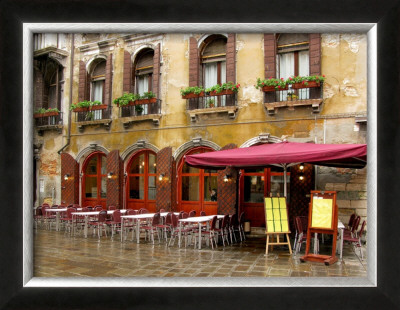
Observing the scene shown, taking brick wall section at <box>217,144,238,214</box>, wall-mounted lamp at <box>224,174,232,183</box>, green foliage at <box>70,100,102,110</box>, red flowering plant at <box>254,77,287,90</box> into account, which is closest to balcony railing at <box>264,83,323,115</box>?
red flowering plant at <box>254,77,287,90</box>

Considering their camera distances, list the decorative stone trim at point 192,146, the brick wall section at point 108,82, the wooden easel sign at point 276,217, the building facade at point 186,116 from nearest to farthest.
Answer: the wooden easel sign at point 276,217 → the building facade at point 186,116 → the decorative stone trim at point 192,146 → the brick wall section at point 108,82

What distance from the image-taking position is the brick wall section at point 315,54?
9.63 meters

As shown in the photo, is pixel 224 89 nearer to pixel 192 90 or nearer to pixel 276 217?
pixel 192 90

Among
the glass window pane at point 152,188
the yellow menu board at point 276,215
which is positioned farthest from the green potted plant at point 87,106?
the yellow menu board at point 276,215

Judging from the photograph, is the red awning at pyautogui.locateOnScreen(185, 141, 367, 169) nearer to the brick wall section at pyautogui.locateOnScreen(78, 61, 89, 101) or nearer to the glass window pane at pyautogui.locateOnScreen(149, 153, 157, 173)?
the glass window pane at pyautogui.locateOnScreen(149, 153, 157, 173)

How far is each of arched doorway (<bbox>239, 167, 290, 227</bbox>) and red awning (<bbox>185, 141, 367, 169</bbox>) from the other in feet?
9.60

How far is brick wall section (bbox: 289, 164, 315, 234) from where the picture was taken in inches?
378

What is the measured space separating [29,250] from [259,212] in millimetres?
7327

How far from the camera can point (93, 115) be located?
42.1 ft

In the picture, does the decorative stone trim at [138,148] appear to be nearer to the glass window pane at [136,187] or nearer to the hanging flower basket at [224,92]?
the glass window pane at [136,187]

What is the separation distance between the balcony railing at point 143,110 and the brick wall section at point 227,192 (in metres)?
2.69
